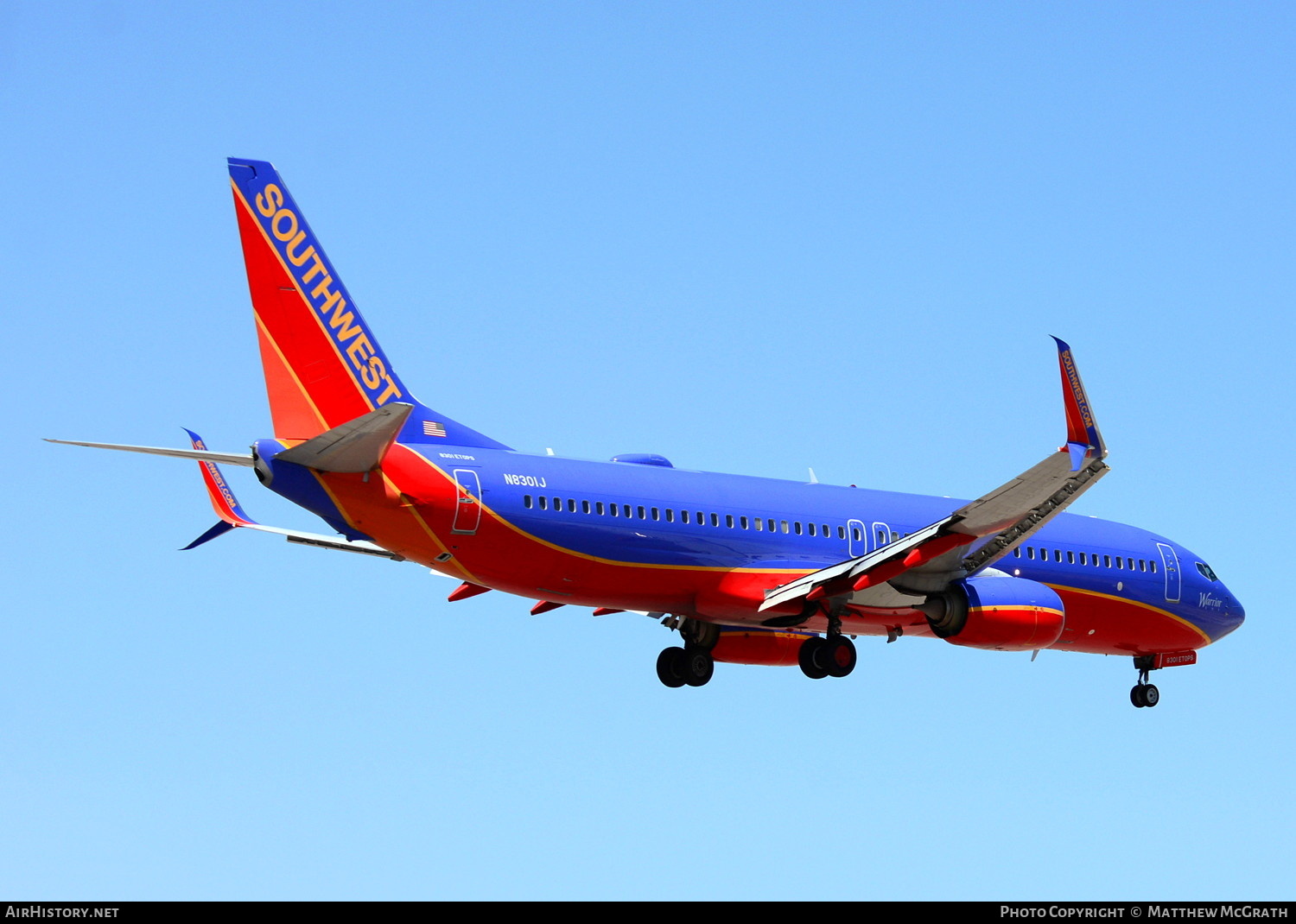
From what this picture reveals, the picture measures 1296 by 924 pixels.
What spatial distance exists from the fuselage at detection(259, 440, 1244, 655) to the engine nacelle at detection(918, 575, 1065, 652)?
37.5 inches

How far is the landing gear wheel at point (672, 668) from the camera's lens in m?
36.3

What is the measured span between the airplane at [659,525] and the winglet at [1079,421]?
34mm

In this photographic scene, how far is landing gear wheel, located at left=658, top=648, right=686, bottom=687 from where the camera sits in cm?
3631

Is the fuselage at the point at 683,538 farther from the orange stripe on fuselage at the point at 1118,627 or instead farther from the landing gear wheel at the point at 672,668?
the landing gear wheel at the point at 672,668

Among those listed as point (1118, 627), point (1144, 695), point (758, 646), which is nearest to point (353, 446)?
point (758, 646)

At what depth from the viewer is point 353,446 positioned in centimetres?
2767

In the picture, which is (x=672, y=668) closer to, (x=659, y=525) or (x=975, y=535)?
(x=659, y=525)

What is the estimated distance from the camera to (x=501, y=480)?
30.4 meters

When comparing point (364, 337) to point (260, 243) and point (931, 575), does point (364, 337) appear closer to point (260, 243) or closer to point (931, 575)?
point (260, 243)

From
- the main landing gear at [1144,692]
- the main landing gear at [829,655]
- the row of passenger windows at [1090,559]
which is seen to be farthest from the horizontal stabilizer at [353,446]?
the main landing gear at [1144,692]

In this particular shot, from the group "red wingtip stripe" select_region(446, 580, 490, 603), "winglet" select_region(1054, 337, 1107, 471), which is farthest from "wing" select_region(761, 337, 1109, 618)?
"red wingtip stripe" select_region(446, 580, 490, 603)

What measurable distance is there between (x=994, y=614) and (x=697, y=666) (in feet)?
21.2
